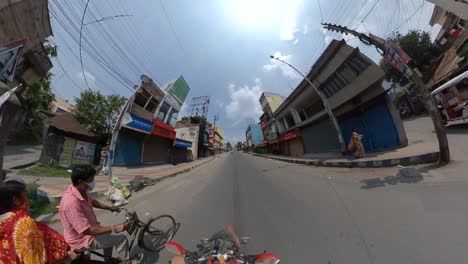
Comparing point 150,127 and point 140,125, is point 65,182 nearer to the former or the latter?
point 140,125

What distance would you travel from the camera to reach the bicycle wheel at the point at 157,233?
12.0 ft

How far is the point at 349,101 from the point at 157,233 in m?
17.0

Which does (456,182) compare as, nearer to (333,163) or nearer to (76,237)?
(333,163)

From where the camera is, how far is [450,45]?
23391 millimetres

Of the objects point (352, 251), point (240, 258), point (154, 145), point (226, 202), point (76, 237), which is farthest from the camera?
point (154, 145)

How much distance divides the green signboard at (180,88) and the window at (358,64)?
22.3m

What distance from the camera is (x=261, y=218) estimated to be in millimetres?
4906

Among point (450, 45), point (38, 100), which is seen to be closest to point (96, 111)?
point (38, 100)

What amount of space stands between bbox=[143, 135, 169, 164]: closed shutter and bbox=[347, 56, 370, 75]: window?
20.5 m

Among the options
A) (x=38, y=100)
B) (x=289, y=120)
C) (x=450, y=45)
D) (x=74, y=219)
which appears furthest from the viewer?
(x=289, y=120)

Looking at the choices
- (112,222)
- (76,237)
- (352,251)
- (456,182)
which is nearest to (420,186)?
(456,182)

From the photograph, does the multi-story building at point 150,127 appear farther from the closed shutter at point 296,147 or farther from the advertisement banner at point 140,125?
the closed shutter at point 296,147

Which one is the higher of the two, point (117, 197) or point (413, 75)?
point (413, 75)

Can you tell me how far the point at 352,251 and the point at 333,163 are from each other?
1047 cm
